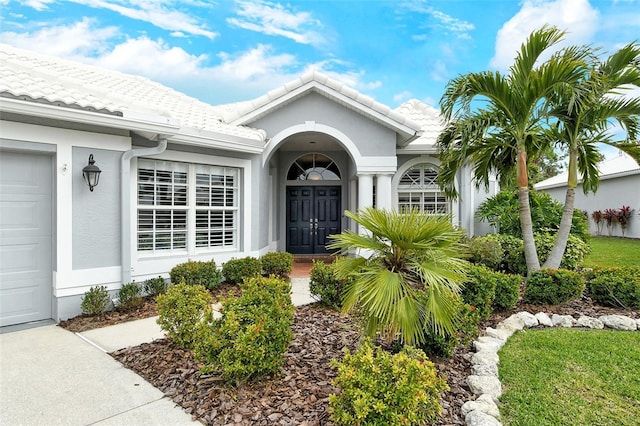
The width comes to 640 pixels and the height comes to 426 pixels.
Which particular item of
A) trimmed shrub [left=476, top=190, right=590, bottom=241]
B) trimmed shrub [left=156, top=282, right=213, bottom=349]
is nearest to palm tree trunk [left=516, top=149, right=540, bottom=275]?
trimmed shrub [left=476, top=190, right=590, bottom=241]

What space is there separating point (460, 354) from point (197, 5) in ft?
35.8

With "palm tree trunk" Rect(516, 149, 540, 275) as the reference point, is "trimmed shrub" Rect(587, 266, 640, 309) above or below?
below

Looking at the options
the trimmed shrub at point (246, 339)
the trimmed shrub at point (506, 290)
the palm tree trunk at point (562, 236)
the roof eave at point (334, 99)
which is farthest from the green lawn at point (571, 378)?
the roof eave at point (334, 99)

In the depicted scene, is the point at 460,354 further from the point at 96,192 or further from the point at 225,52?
the point at 225,52

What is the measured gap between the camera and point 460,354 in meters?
4.67

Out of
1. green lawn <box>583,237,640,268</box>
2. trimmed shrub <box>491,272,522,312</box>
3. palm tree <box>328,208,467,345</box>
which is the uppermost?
palm tree <box>328,208,467,345</box>

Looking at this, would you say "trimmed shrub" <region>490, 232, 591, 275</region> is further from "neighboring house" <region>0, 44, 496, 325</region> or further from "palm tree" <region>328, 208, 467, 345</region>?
"palm tree" <region>328, 208, 467, 345</region>

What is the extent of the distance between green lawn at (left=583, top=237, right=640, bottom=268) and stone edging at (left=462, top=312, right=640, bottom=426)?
6349 mm

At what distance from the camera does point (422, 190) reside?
39.2 feet

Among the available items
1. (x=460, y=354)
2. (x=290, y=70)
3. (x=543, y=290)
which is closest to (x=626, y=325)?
(x=543, y=290)

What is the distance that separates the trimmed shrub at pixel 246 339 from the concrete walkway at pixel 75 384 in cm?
55

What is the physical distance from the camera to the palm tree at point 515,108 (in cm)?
739

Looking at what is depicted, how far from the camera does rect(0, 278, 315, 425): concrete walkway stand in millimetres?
3328

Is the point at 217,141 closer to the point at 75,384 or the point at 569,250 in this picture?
the point at 75,384
